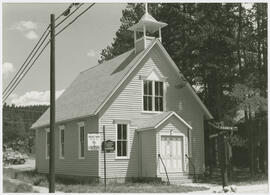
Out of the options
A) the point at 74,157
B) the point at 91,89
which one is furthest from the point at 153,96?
the point at 74,157

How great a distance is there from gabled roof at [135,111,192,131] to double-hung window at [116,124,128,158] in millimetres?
750

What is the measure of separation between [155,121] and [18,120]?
627 inches

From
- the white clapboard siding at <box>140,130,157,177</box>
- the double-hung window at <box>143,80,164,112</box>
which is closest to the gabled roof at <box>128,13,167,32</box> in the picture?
the double-hung window at <box>143,80,164,112</box>

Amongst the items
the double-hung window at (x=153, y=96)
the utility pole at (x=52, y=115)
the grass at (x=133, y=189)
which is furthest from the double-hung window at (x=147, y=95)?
the utility pole at (x=52, y=115)

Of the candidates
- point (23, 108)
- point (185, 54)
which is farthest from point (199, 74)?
point (23, 108)

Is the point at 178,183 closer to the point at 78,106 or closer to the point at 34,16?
the point at 78,106

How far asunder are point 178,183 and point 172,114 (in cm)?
348

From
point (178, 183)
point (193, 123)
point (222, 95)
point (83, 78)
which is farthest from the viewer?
point (83, 78)

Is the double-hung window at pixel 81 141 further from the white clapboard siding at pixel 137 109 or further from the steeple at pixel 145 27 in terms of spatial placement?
the steeple at pixel 145 27

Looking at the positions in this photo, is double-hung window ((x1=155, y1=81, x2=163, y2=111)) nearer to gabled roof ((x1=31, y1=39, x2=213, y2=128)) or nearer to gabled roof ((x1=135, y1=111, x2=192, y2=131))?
gabled roof ((x1=135, y1=111, x2=192, y2=131))

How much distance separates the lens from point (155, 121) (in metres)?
24.4

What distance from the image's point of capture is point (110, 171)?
24031mm

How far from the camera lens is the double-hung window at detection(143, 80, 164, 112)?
84.3 ft

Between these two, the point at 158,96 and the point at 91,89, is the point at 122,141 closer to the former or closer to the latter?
the point at 158,96
